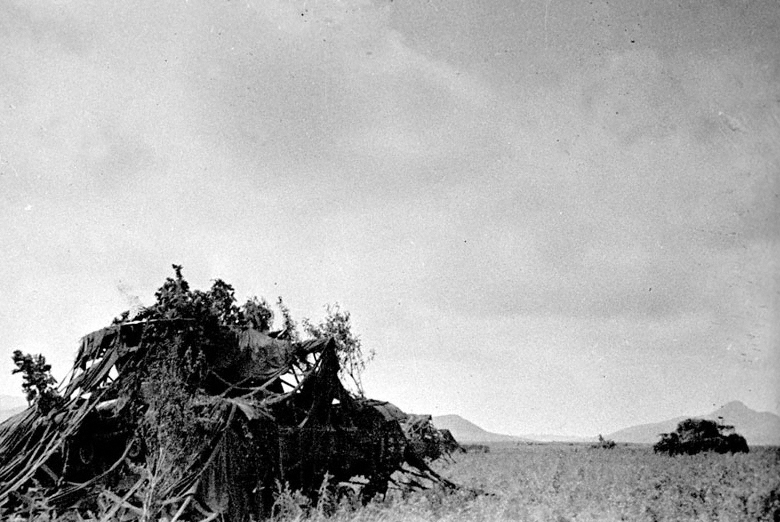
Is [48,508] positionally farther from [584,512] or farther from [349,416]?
[584,512]

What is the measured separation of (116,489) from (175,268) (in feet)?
17.1

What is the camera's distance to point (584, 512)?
511 inches

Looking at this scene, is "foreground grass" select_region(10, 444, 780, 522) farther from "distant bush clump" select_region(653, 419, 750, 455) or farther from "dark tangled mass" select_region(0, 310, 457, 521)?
"distant bush clump" select_region(653, 419, 750, 455)

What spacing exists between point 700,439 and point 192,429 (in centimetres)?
4246

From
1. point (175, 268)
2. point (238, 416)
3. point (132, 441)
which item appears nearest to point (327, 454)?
point (238, 416)

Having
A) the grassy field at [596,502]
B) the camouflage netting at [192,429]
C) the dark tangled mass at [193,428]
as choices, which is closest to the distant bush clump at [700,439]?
the grassy field at [596,502]

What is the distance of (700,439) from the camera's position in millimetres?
44969

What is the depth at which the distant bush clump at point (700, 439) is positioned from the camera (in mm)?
44562

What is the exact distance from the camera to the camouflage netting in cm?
1308

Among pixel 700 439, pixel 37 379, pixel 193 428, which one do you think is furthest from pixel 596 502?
pixel 700 439

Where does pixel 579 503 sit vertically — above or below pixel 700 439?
below

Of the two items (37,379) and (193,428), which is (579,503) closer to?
(193,428)

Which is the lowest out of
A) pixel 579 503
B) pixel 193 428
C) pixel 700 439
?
pixel 579 503

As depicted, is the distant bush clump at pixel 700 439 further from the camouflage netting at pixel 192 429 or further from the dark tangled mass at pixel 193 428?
the dark tangled mass at pixel 193 428
